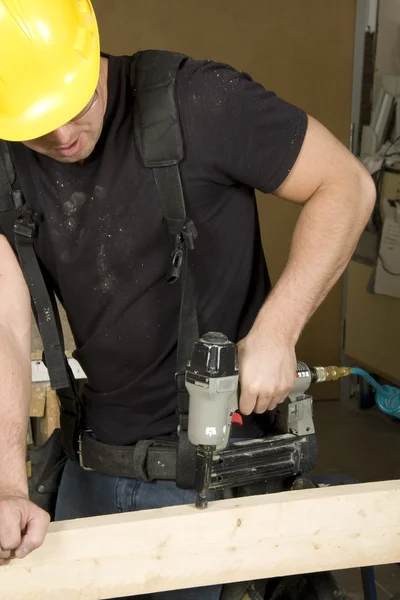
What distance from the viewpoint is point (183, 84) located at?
1758 millimetres

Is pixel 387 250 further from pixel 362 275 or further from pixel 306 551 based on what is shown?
pixel 306 551

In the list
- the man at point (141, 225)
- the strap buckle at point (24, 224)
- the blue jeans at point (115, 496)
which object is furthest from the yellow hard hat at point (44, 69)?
the blue jeans at point (115, 496)

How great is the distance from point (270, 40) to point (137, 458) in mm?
3513

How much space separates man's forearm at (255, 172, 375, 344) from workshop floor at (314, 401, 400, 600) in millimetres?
2724

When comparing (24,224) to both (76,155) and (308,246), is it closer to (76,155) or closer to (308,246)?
(76,155)

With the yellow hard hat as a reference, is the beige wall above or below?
below

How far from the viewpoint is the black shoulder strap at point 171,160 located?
5.73ft

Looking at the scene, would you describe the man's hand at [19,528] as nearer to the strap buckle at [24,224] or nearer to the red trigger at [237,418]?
the red trigger at [237,418]

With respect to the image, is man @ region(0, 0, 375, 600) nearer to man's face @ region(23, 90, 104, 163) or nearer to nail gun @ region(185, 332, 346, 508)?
man's face @ region(23, 90, 104, 163)

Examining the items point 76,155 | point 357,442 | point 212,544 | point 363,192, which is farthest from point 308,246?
point 357,442

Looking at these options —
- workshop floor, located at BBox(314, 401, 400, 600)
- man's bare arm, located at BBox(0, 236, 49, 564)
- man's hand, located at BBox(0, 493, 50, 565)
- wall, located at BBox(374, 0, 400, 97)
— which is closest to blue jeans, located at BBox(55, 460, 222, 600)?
man's bare arm, located at BBox(0, 236, 49, 564)

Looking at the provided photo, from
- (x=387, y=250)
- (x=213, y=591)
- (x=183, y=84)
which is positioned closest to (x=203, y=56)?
(x=387, y=250)

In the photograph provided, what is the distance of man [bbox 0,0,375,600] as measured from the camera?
1.63 meters

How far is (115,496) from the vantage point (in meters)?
1.99
